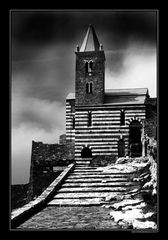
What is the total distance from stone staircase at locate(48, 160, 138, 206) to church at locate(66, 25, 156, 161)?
9.96 m

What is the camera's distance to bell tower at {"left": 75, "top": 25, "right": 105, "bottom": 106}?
26.5m

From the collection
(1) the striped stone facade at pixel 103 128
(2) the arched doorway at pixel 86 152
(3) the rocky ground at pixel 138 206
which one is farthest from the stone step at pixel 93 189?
(2) the arched doorway at pixel 86 152

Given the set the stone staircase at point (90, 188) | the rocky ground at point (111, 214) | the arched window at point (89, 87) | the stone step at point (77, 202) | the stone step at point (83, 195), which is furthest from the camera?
the arched window at point (89, 87)

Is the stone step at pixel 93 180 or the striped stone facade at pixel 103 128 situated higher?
Result: the striped stone facade at pixel 103 128

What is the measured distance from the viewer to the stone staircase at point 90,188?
1076 cm

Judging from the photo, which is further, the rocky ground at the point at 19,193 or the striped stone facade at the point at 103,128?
the striped stone facade at the point at 103,128

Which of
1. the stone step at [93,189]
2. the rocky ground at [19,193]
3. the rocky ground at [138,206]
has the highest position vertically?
the rocky ground at [138,206]

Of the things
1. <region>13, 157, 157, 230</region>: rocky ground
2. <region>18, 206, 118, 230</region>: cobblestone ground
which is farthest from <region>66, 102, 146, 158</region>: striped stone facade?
<region>18, 206, 118, 230</region>: cobblestone ground

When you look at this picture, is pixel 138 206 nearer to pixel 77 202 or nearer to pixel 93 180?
pixel 77 202

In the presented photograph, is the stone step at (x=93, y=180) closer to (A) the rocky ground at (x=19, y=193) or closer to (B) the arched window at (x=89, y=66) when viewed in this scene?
(A) the rocky ground at (x=19, y=193)

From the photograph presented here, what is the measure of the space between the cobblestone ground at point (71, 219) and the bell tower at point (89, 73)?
1694cm

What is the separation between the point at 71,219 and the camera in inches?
333

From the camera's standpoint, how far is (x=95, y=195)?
11312 mm
